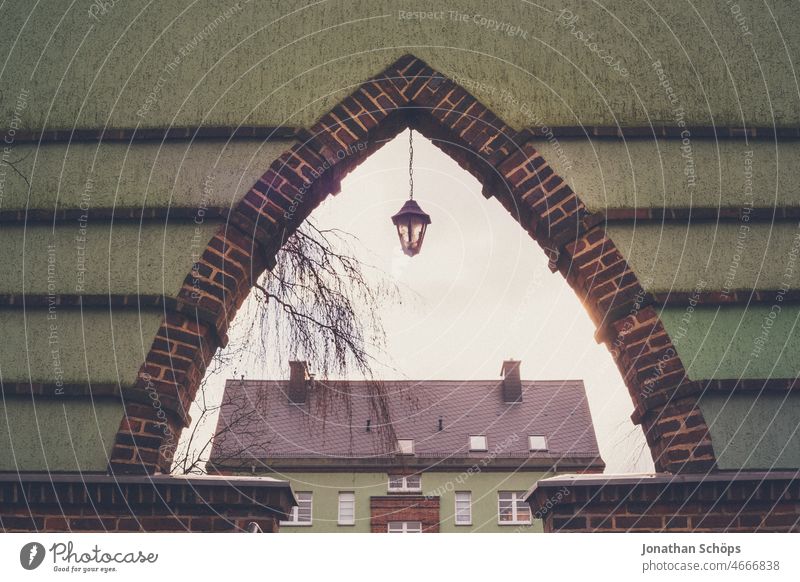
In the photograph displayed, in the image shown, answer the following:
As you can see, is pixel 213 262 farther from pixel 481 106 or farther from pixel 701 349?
pixel 701 349

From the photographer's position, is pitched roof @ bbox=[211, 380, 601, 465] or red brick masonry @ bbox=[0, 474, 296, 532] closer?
red brick masonry @ bbox=[0, 474, 296, 532]

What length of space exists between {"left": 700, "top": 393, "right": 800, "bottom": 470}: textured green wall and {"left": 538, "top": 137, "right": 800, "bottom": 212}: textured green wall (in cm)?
125

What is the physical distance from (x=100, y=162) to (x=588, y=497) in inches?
146

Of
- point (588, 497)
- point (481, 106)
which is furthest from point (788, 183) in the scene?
point (588, 497)

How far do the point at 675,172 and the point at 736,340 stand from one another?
1146mm

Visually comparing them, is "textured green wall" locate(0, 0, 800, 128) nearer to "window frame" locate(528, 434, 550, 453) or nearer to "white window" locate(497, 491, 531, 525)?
"window frame" locate(528, 434, 550, 453)

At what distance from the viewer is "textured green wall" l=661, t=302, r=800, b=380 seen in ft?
16.5

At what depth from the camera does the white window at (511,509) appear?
2953 centimetres

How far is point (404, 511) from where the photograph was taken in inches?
1176

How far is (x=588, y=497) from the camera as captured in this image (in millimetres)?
4688

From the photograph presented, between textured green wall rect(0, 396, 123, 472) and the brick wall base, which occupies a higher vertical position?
textured green wall rect(0, 396, 123, 472)

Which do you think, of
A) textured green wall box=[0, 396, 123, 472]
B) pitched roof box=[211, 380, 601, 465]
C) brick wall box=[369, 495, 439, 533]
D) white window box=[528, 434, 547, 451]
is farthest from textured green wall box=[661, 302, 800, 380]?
white window box=[528, 434, 547, 451]

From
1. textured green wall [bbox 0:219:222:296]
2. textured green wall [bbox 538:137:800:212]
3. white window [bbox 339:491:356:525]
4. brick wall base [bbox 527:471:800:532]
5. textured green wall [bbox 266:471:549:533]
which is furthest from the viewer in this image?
white window [bbox 339:491:356:525]

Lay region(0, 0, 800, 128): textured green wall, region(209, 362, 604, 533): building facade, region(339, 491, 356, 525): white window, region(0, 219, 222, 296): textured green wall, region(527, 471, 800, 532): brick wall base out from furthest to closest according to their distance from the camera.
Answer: region(339, 491, 356, 525): white window, region(209, 362, 604, 533): building facade, region(0, 0, 800, 128): textured green wall, region(0, 219, 222, 296): textured green wall, region(527, 471, 800, 532): brick wall base
